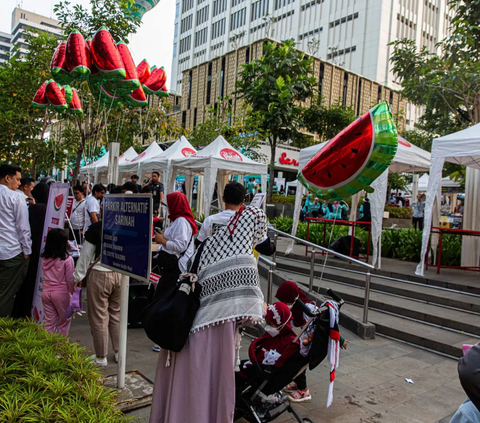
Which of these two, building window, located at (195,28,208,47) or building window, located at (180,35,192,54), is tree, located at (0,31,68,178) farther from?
building window, located at (180,35,192,54)

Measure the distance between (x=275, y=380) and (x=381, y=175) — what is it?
7.04m

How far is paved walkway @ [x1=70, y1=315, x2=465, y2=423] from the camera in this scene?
12.7 feet

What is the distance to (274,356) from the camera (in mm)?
3488

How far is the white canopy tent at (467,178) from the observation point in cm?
789

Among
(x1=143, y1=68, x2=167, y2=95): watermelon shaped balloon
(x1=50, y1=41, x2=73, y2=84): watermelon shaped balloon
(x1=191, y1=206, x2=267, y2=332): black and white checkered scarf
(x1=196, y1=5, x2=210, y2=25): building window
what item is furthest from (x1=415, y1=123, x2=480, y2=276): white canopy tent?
(x1=196, y1=5, x2=210, y2=25): building window

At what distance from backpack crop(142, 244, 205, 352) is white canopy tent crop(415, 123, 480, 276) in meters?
6.87

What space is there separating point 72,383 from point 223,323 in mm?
1016

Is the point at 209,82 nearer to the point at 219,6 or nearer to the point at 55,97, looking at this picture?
A: the point at 219,6

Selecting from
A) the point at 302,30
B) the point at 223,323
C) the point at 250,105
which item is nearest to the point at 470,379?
the point at 223,323

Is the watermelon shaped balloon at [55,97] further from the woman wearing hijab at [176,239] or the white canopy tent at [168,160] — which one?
the woman wearing hijab at [176,239]

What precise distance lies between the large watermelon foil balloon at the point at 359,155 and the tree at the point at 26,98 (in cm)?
1094

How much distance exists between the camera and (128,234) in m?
3.47

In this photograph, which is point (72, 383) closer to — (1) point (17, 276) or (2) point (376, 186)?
(1) point (17, 276)

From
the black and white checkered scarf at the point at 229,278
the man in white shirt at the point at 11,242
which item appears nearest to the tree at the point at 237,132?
the man in white shirt at the point at 11,242
